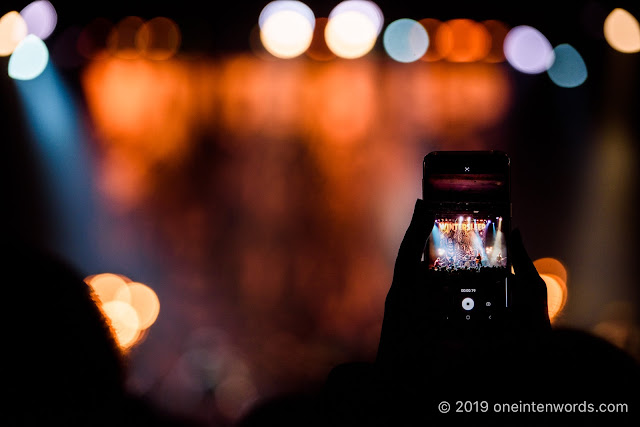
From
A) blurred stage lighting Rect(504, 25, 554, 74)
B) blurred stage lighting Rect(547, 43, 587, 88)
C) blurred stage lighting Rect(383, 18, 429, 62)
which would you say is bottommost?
blurred stage lighting Rect(547, 43, 587, 88)

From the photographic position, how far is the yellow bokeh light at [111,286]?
2.91 meters

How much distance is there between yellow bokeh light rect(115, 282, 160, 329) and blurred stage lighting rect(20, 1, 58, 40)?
1.44 metres

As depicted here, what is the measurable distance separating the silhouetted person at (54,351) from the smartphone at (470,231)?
0.54 m

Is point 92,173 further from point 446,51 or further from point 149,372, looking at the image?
point 446,51

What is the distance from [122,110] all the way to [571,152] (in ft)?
8.74

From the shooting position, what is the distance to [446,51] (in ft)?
9.62

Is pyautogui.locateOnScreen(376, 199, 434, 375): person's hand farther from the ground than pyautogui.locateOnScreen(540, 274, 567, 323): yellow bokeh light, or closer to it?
farther from the ground

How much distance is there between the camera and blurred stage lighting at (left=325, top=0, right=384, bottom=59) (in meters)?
2.56

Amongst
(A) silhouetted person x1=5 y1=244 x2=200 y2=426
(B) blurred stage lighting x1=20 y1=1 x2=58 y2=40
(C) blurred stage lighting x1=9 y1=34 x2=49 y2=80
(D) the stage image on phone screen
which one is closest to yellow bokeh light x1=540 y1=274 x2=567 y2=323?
(D) the stage image on phone screen

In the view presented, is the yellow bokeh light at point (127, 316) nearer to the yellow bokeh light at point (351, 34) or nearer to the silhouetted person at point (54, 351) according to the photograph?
the yellow bokeh light at point (351, 34)

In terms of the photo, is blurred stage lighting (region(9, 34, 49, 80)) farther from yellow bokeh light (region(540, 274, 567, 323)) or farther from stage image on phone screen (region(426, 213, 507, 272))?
yellow bokeh light (region(540, 274, 567, 323))

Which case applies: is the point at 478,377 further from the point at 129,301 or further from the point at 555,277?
the point at 129,301

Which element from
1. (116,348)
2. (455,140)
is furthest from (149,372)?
(116,348)

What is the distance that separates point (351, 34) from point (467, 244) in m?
2.16
